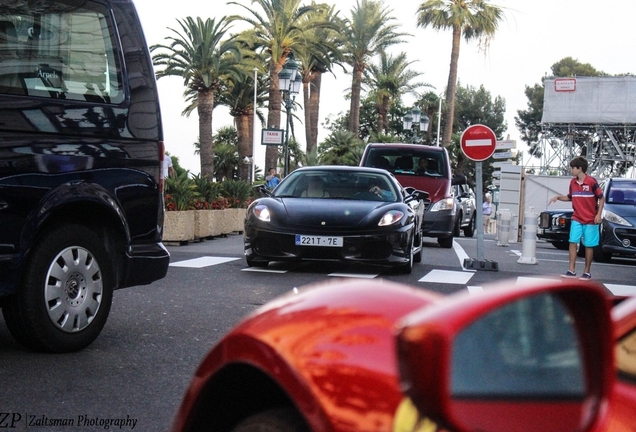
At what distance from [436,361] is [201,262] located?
39.2ft

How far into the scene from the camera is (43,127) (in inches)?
225

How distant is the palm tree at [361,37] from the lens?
2023 inches

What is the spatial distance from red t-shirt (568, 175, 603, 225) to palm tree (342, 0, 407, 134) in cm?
3773

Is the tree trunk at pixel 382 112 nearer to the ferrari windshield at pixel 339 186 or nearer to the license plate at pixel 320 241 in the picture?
the ferrari windshield at pixel 339 186

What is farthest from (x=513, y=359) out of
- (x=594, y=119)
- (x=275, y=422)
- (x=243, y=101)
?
(x=594, y=119)

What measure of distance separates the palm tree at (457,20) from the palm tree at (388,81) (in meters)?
6.81

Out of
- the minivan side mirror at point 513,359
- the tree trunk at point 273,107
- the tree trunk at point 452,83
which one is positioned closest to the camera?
the minivan side mirror at point 513,359

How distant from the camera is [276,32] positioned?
41125 millimetres

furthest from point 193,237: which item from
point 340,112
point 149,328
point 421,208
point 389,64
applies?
point 340,112

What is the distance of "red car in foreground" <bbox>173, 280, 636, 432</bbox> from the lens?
1339mm

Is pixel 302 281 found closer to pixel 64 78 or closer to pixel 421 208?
pixel 421 208

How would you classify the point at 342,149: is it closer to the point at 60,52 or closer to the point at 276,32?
the point at 276,32

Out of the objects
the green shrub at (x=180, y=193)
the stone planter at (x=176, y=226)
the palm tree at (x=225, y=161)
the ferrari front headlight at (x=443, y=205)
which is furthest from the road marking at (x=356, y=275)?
the palm tree at (x=225, y=161)

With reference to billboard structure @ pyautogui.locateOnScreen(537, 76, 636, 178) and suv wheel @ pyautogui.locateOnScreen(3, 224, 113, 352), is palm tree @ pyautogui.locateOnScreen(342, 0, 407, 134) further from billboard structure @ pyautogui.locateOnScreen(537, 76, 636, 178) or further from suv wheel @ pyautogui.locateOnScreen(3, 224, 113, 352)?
suv wheel @ pyautogui.locateOnScreen(3, 224, 113, 352)
